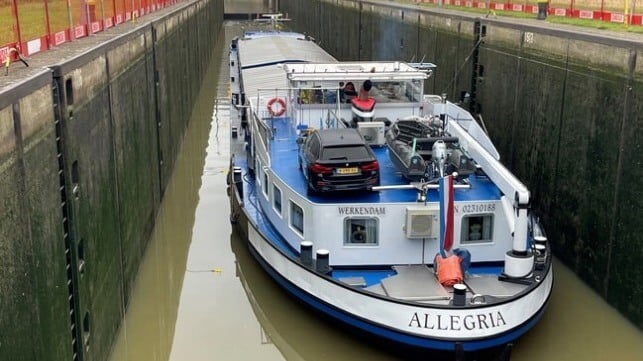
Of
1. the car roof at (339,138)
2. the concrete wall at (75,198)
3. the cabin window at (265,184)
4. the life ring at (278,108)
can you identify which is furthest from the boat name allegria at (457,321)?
the life ring at (278,108)

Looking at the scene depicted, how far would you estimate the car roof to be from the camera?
39.0 feet

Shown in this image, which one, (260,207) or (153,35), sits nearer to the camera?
(260,207)

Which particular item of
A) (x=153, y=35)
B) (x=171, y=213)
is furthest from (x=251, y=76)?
(x=171, y=213)

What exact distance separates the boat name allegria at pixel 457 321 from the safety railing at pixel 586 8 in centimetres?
1029

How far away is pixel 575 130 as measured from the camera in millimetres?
13609

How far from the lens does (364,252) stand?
37.7 feet

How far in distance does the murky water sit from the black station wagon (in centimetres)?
220

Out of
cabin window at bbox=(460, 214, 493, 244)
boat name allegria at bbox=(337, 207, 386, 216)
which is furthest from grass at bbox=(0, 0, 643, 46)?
cabin window at bbox=(460, 214, 493, 244)

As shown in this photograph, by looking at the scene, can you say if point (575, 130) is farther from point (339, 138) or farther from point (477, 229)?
point (339, 138)

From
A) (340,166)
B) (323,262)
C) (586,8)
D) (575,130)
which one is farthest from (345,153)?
(586,8)

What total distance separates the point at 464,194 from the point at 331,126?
164 inches

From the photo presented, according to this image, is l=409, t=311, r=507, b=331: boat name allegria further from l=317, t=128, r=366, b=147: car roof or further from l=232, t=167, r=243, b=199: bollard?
l=232, t=167, r=243, b=199: bollard

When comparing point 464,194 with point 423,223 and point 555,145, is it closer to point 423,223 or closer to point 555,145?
point 423,223

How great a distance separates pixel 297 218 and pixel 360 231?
1.21 metres
